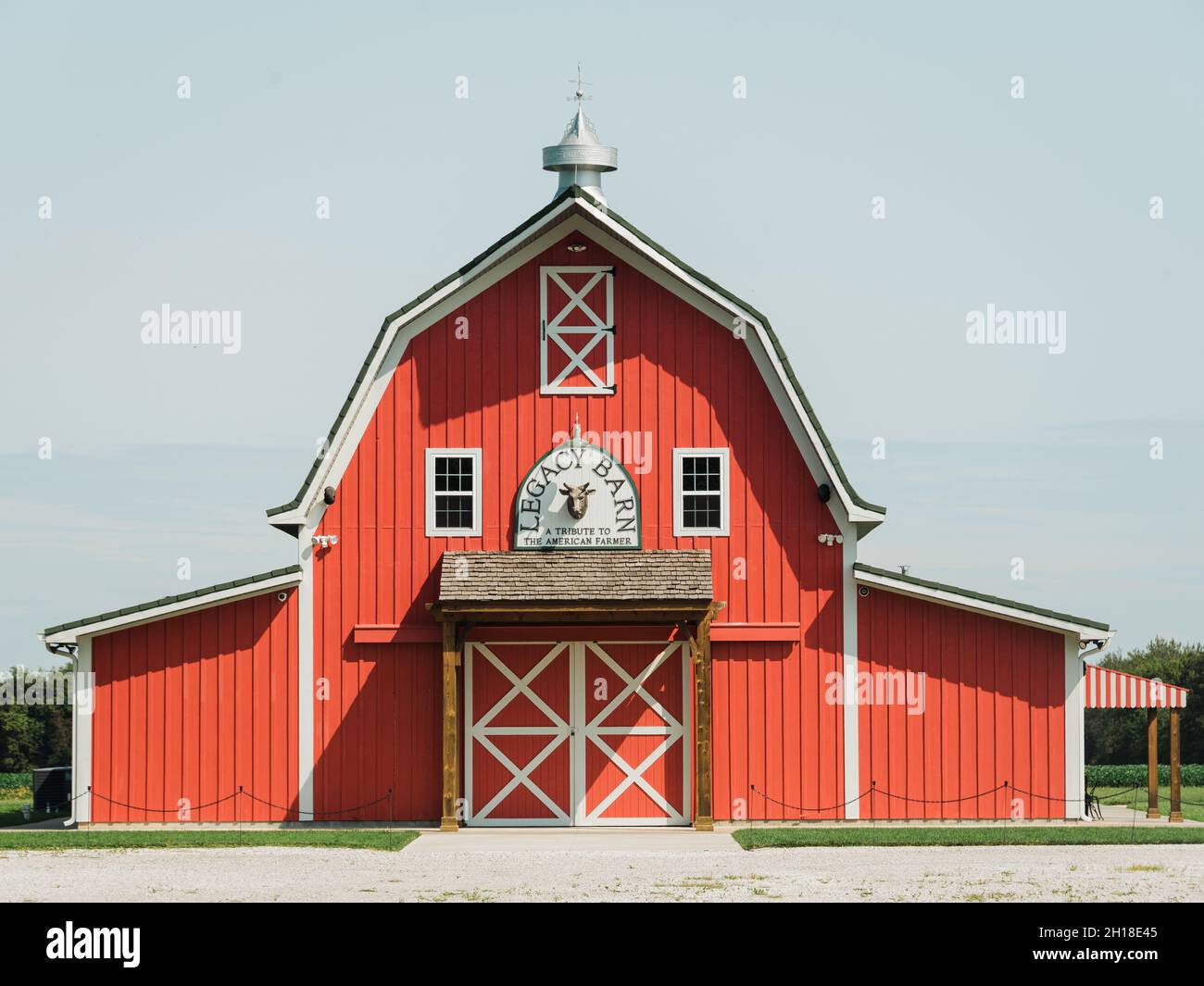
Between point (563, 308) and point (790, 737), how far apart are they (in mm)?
7035

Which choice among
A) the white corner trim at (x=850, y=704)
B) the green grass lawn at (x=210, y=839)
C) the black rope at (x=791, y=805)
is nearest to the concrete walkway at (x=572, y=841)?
the green grass lawn at (x=210, y=839)

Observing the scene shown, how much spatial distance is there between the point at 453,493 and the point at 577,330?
2.98 m

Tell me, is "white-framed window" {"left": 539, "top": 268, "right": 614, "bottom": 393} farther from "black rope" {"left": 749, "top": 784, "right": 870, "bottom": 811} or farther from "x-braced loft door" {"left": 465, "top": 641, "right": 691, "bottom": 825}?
"black rope" {"left": 749, "top": 784, "right": 870, "bottom": 811}

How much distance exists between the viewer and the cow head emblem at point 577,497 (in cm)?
2625

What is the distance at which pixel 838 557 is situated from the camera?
1043 inches

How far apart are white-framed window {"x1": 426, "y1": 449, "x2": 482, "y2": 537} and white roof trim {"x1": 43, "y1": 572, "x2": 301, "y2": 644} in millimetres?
2502

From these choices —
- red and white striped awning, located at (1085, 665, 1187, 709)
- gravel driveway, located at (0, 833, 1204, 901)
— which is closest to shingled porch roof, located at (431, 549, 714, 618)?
gravel driveway, located at (0, 833, 1204, 901)

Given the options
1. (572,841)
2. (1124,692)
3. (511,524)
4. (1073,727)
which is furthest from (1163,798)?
(511,524)

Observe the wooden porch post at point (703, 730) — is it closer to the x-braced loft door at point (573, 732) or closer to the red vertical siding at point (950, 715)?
the x-braced loft door at point (573, 732)

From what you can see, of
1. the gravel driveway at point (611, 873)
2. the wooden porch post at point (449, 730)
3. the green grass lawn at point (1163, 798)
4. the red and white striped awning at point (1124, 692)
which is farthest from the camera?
the green grass lawn at point (1163, 798)

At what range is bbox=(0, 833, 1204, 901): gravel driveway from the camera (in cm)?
1795

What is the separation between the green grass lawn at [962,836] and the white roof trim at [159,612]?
302 inches

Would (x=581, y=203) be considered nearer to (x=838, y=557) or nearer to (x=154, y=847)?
(x=838, y=557)
